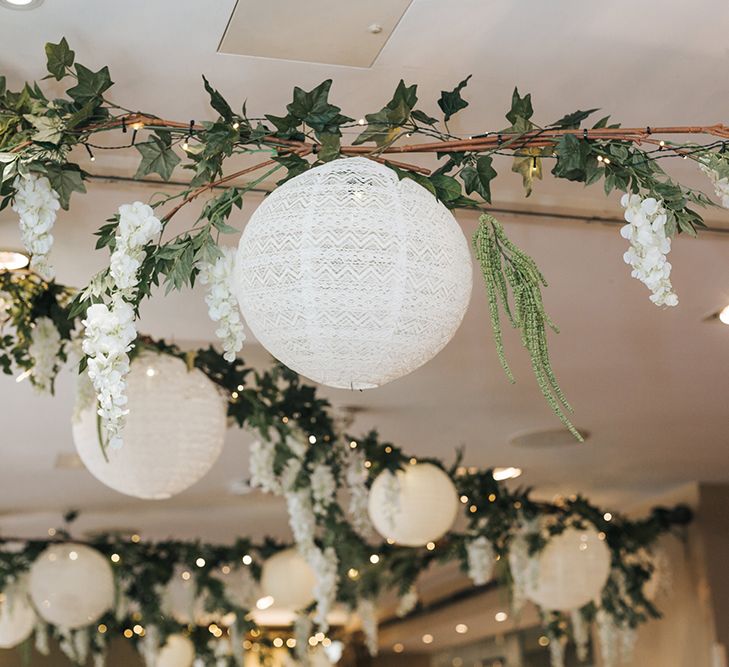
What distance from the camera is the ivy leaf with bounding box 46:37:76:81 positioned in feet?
7.75

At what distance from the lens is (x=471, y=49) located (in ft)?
8.75

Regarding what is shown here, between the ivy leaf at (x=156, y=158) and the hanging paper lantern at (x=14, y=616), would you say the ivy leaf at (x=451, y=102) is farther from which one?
the hanging paper lantern at (x=14, y=616)

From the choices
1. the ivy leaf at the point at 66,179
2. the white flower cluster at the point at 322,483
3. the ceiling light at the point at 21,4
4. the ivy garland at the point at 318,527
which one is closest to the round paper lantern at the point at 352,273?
the ivy leaf at the point at 66,179

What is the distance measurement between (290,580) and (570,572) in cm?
178

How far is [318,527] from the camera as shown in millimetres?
7684

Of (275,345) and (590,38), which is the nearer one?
(275,345)

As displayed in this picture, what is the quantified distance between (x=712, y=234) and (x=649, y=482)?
4.21 metres

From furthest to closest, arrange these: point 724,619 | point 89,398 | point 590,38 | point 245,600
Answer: point 245,600 → point 724,619 → point 89,398 → point 590,38

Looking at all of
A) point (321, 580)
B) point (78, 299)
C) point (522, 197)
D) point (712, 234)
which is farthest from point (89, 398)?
point (321, 580)

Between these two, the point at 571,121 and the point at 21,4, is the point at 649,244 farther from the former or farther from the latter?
the point at 21,4

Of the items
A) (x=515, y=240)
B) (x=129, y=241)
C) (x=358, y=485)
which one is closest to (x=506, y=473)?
(x=358, y=485)

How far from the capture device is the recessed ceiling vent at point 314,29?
248 centimetres

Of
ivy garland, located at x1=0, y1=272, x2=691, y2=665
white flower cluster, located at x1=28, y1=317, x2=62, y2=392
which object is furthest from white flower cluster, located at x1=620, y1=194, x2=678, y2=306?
white flower cluster, located at x1=28, y1=317, x2=62, y2=392

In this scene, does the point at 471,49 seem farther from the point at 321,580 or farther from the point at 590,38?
the point at 321,580
